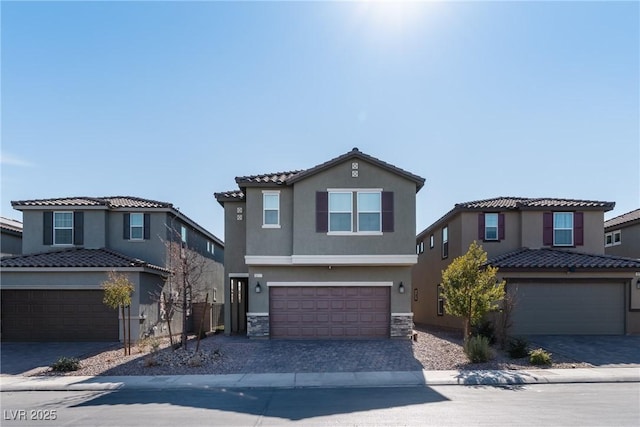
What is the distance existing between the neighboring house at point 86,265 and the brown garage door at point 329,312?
12.6ft

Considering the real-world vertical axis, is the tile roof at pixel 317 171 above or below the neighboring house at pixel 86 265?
above

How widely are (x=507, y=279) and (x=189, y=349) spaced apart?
13566 mm

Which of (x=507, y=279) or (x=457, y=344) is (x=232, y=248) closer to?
(x=457, y=344)

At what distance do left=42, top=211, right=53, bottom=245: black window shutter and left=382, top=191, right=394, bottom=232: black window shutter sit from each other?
1594 cm

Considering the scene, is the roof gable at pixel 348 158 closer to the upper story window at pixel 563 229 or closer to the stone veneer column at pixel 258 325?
the stone veneer column at pixel 258 325

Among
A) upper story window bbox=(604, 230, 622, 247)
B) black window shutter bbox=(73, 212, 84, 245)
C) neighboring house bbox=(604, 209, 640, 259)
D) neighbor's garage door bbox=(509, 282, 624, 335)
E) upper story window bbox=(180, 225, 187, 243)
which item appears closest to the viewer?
neighbor's garage door bbox=(509, 282, 624, 335)

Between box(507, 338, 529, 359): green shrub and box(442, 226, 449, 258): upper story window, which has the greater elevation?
box(442, 226, 449, 258): upper story window

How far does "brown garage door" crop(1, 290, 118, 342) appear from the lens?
799 inches

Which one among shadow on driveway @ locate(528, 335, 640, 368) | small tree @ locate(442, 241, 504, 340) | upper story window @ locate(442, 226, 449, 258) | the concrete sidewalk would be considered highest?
upper story window @ locate(442, 226, 449, 258)

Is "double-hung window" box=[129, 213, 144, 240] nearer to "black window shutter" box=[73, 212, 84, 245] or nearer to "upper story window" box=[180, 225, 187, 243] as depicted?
"black window shutter" box=[73, 212, 84, 245]

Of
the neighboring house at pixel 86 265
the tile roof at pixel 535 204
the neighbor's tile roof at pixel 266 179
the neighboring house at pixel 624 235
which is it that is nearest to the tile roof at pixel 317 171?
the neighbor's tile roof at pixel 266 179

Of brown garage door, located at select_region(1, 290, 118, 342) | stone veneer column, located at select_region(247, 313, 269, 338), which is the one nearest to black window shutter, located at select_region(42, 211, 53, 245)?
brown garage door, located at select_region(1, 290, 118, 342)

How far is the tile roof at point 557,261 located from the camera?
20250 millimetres

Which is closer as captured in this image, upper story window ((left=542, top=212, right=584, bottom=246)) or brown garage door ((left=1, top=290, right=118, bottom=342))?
brown garage door ((left=1, top=290, right=118, bottom=342))
